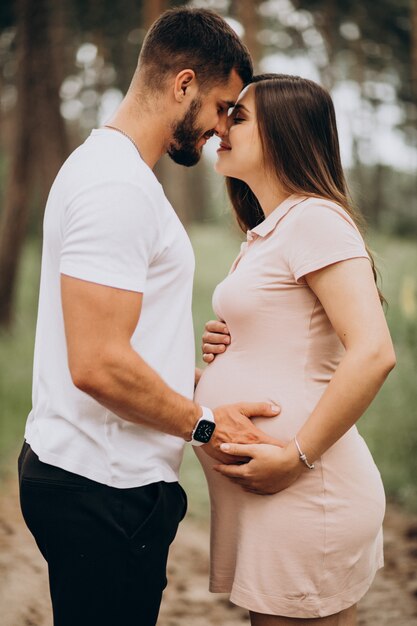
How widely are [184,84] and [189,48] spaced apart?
0.12 metres

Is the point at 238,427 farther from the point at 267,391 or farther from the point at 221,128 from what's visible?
the point at 221,128

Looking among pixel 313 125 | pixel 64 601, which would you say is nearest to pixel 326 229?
pixel 313 125

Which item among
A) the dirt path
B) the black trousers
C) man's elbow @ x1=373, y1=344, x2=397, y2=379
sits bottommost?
the dirt path

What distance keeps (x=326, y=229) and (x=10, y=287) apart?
9688 mm

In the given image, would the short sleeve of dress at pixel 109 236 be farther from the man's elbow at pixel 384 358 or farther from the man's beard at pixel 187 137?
the man's elbow at pixel 384 358

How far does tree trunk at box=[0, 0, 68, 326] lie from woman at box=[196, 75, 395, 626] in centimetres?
853

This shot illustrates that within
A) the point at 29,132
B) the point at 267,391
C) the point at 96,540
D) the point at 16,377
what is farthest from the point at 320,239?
the point at 29,132

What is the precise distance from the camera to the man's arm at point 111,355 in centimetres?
199

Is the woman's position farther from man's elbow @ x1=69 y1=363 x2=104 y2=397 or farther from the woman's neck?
man's elbow @ x1=69 y1=363 x2=104 y2=397

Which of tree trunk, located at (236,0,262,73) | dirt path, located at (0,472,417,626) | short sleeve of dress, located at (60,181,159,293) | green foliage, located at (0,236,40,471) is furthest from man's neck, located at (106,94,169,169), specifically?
tree trunk, located at (236,0,262,73)

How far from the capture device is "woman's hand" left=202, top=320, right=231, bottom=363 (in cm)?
261

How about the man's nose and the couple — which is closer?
the couple

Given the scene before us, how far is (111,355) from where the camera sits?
Answer: 2020 mm

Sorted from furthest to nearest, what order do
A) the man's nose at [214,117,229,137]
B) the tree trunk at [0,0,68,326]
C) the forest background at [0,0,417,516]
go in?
the tree trunk at [0,0,68,326], the forest background at [0,0,417,516], the man's nose at [214,117,229,137]
